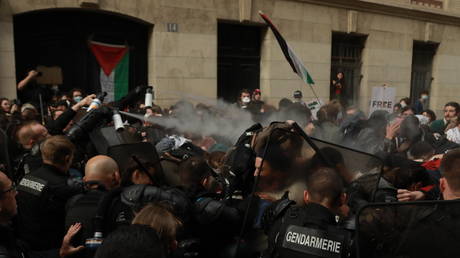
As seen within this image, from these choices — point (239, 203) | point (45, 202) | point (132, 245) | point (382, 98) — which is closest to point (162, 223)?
point (132, 245)

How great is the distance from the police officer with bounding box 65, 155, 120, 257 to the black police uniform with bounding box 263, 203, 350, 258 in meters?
1.12

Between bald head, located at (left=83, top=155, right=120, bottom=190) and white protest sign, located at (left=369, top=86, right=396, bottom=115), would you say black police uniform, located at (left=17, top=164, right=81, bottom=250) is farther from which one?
white protest sign, located at (left=369, top=86, right=396, bottom=115)

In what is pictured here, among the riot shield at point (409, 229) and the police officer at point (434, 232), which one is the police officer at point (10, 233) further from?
the police officer at point (434, 232)

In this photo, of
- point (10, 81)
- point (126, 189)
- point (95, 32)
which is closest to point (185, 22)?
point (95, 32)

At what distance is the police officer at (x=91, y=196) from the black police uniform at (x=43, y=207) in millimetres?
191

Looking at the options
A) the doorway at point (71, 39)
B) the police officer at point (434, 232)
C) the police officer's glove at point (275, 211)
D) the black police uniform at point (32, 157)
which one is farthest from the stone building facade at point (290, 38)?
the police officer at point (434, 232)

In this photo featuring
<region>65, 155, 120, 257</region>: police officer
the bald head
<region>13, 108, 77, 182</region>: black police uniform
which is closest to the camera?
<region>65, 155, 120, 257</region>: police officer

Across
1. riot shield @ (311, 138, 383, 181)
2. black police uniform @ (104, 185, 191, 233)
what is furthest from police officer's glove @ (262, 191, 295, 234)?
black police uniform @ (104, 185, 191, 233)

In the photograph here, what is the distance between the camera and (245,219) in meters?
2.45

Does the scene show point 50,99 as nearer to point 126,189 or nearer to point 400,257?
point 126,189

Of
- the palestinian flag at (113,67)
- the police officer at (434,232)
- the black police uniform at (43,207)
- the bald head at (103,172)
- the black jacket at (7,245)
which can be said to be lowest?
the black police uniform at (43,207)

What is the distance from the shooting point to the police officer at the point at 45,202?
2.94 m

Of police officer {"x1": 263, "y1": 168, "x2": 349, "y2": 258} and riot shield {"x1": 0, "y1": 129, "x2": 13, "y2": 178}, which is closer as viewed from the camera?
police officer {"x1": 263, "y1": 168, "x2": 349, "y2": 258}

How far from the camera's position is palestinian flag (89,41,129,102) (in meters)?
10.1
